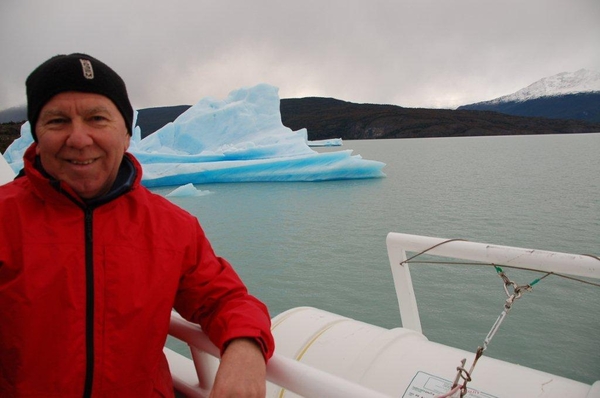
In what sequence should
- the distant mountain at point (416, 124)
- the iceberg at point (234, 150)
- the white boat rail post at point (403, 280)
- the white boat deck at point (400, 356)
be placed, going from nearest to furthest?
1. the white boat deck at point (400, 356)
2. the white boat rail post at point (403, 280)
3. the iceberg at point (234, 150)
4. the distant mountain at point (416, 124)

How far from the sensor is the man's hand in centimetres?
81

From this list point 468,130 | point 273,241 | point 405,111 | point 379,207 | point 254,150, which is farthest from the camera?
point 405,111

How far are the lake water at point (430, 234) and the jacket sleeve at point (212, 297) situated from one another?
2845 millimetres

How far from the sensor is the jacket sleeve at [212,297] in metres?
0.94

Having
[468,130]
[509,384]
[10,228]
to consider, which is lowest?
[509,384]

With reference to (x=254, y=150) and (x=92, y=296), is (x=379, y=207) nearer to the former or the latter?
(x=254, y=150)

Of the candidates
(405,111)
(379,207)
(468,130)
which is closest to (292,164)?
(379,207)

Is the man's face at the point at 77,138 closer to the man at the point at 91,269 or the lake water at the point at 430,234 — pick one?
the man at the point at 91,269

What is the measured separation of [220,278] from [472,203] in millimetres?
9019

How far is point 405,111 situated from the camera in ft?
252

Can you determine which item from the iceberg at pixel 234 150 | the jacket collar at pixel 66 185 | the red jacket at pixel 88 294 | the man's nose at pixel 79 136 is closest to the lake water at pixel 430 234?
the iceberg at pixel 234 150

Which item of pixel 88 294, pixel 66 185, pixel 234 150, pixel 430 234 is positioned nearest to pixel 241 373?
pixel 88 294

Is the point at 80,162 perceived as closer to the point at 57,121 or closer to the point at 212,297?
the point at 57,121

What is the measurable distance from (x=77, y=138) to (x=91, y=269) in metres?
0.26
